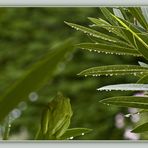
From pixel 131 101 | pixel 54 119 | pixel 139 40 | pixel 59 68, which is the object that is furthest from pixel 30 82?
pixel 59 68

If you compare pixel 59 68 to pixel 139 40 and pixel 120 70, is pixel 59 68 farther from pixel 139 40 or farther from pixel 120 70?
pixel 139 40

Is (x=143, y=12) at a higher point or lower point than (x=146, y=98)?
higher

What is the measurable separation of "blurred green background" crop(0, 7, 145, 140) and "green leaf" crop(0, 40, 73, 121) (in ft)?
4.88

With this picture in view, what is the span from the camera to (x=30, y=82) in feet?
1.37

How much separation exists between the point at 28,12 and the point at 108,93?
509 millimetres

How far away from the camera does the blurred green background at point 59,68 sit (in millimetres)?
1936

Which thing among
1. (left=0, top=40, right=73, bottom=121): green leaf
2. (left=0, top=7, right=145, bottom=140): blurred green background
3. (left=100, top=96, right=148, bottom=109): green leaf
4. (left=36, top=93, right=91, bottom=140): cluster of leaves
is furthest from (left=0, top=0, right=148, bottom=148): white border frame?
(left=0, top=40, right=73, bottom=121): green leaf

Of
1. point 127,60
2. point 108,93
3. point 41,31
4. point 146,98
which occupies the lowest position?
point 146,98

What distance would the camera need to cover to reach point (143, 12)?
1097 mm

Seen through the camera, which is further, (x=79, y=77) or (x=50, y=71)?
(x=79, y=77)

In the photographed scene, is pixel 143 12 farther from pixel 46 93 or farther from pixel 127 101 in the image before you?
pixel 46 93

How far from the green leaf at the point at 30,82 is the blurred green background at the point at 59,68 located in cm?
149

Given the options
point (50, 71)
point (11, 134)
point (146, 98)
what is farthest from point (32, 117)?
point (50, 71)

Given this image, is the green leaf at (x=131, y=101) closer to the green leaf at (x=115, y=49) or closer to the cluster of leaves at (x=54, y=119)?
the green leaf at (x=115, y=49)
